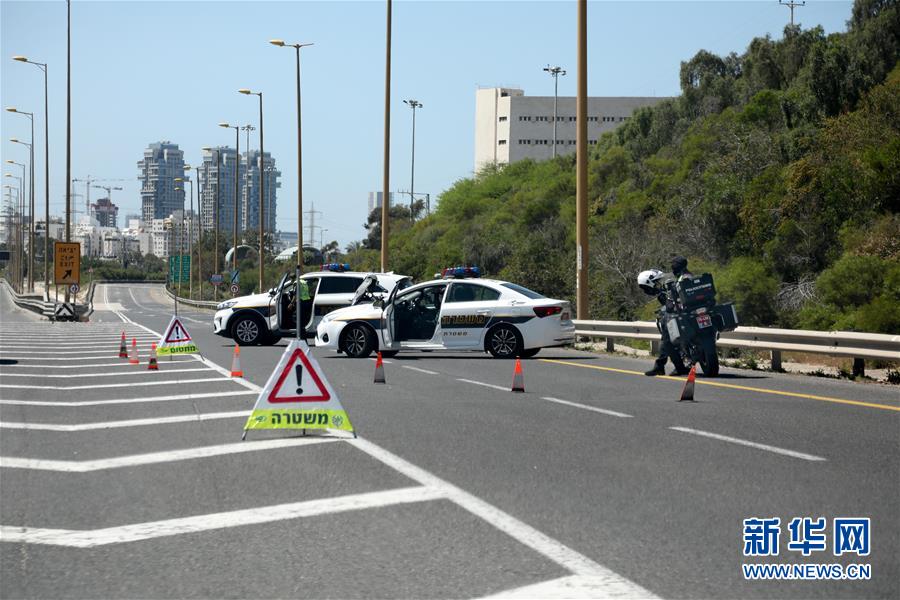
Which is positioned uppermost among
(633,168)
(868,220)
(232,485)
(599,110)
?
(599,110)

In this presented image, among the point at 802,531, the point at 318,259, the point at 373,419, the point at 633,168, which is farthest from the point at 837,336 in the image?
the point at 318,259

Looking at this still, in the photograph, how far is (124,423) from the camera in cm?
1226

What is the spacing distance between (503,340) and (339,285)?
22.0 feet

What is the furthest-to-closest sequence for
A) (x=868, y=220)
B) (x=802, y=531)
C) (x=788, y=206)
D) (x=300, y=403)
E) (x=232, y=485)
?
(x=788, y=206)
(x=868, y=220)
(x=300, y=403)
(x=232, y=485)
(x=802, y=531)

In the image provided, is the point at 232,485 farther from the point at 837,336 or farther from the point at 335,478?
the point at 837,336

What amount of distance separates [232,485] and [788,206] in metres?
35.6

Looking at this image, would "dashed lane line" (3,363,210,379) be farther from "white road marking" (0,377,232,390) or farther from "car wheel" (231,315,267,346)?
"car wheel" (231,315,267,346)

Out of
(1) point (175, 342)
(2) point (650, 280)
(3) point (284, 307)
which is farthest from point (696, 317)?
(3) point (284, 307)

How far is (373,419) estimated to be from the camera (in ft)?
40.4

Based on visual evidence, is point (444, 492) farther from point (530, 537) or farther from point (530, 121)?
point (530, 121)

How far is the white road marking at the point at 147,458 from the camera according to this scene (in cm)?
952

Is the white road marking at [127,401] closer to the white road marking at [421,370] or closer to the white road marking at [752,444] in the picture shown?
the white road marking at [421,370]

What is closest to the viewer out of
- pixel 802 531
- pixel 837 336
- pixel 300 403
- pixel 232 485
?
pixel 802 531

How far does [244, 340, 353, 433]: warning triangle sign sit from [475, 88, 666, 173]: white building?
128m
